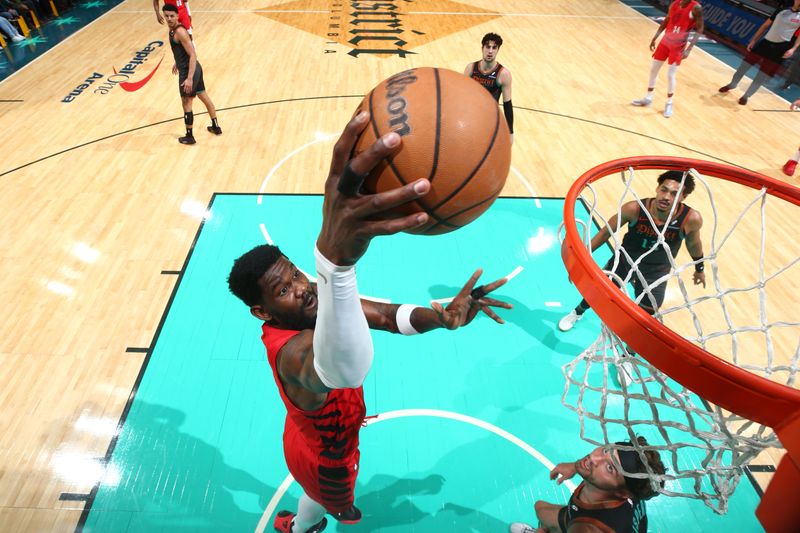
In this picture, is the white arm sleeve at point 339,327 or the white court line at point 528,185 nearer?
the white arm sleeve at point 339,327

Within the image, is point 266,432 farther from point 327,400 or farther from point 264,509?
point 327,400

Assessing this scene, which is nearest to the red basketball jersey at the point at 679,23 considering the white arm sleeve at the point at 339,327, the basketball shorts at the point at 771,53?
the basketball shorts at the point at 771,53

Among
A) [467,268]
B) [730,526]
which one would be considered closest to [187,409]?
[467,268]

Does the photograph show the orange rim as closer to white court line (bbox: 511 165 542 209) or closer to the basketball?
the basketball

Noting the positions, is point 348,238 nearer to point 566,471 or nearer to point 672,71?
point 566,471

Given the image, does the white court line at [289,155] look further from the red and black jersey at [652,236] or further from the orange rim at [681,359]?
the orange rim at [681,359]

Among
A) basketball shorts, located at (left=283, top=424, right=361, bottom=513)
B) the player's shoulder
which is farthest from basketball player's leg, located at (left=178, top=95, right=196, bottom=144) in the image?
the player's shoulder

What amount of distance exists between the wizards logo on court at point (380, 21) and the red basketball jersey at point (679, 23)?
4.97 metres

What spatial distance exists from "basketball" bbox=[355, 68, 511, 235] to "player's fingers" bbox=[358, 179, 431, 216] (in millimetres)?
139

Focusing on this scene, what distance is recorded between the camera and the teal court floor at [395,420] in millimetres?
3117

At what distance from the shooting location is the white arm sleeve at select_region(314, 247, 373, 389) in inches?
54.1

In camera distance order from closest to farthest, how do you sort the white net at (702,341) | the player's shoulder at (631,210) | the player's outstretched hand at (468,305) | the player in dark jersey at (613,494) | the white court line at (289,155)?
the player's outstretched hand at (468,305) < the white net at (702,341) < the player in dark jersey at (613,494) < the player's shoulder at (631,210) < the white court line at (289,155)

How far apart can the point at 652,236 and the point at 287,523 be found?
320cm

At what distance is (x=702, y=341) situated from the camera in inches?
97.9
